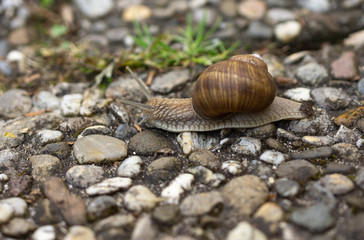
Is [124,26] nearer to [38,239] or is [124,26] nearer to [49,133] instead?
[49,133]

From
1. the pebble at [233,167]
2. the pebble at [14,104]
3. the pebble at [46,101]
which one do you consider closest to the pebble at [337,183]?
the pebble at [233,167]

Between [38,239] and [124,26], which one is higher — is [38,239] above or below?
below

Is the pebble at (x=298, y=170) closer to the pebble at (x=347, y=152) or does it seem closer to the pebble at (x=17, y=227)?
the pebble at (x=347, y=152)

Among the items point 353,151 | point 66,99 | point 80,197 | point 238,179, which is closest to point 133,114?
point 66,99

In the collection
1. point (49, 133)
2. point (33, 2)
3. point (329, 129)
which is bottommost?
point (329, 129)

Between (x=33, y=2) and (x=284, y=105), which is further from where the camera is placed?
(x=33, y=2)

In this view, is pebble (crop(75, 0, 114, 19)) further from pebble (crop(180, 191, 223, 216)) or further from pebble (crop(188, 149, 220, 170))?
pebble (crop(180, 191, 223, 216))
